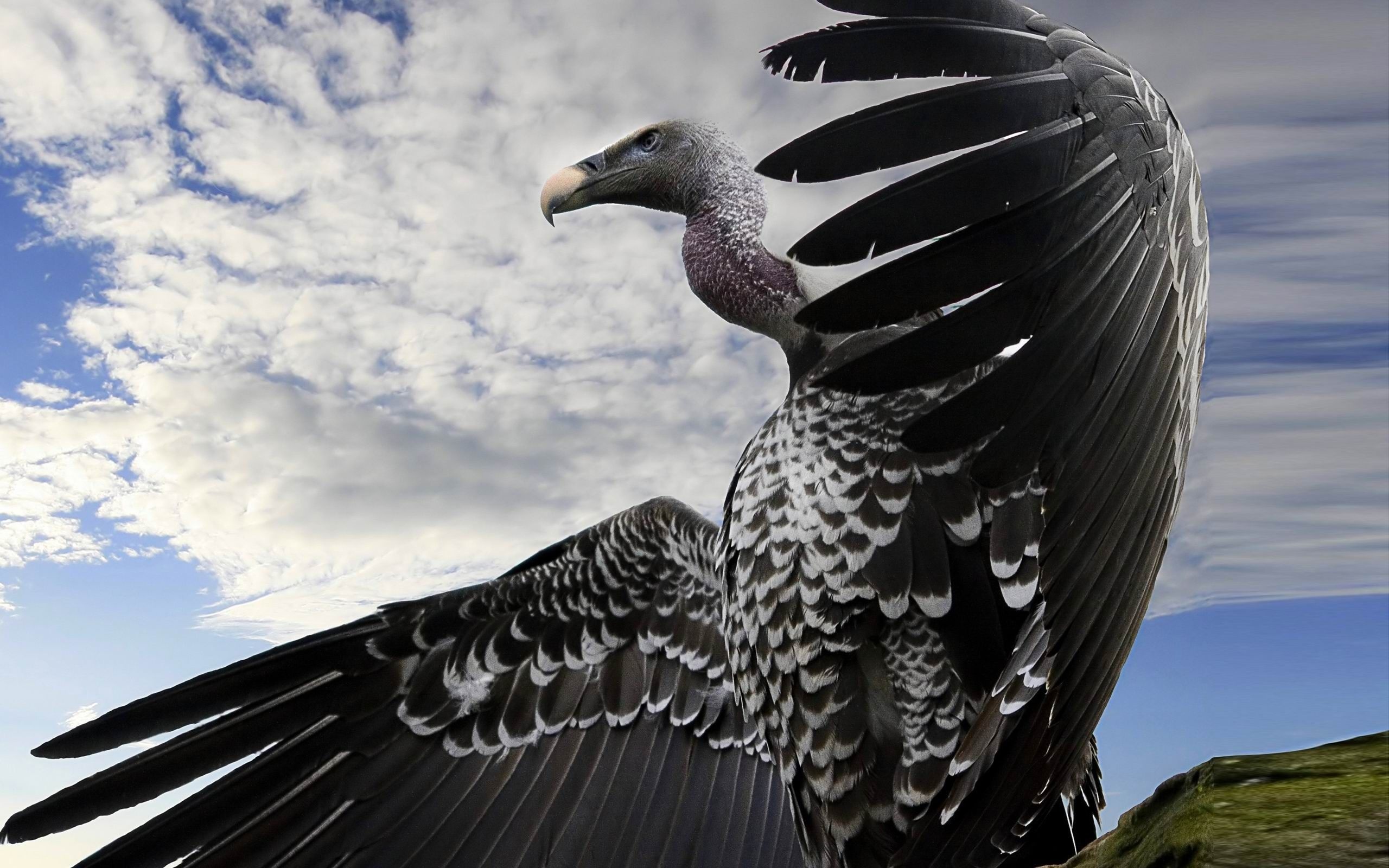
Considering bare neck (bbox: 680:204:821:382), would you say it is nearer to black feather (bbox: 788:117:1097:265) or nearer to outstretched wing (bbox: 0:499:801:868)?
outstretched wing (bbox: 0:499:801:868)

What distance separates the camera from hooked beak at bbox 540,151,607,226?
17.0 feet

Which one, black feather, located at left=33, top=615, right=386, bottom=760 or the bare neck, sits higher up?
the bare neck

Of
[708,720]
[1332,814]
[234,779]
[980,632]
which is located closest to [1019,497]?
[980,632]

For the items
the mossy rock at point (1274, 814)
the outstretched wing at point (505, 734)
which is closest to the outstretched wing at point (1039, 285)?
the mossy rock at point (1274, 814)

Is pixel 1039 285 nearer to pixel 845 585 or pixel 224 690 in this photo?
pixel 845 585

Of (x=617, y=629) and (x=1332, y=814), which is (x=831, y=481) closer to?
(x=617, y=629)

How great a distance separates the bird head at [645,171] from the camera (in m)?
4.93

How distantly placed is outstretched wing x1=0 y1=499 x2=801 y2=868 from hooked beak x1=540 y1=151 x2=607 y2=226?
1.66 metres

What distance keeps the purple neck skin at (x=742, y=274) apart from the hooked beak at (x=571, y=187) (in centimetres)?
98

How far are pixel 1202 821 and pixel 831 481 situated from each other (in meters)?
1.91

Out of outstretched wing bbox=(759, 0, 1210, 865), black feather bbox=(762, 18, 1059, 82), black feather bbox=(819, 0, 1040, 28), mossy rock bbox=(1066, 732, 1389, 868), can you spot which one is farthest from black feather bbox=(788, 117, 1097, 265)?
mossy rock bbox=(1066, 732, 1389, 868)

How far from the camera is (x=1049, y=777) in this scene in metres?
2.90

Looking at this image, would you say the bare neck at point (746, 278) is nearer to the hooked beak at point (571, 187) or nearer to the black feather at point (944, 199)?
the hooked beak at point (571, 187)

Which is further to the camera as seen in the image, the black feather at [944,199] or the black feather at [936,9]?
the black feather at [936,9]
